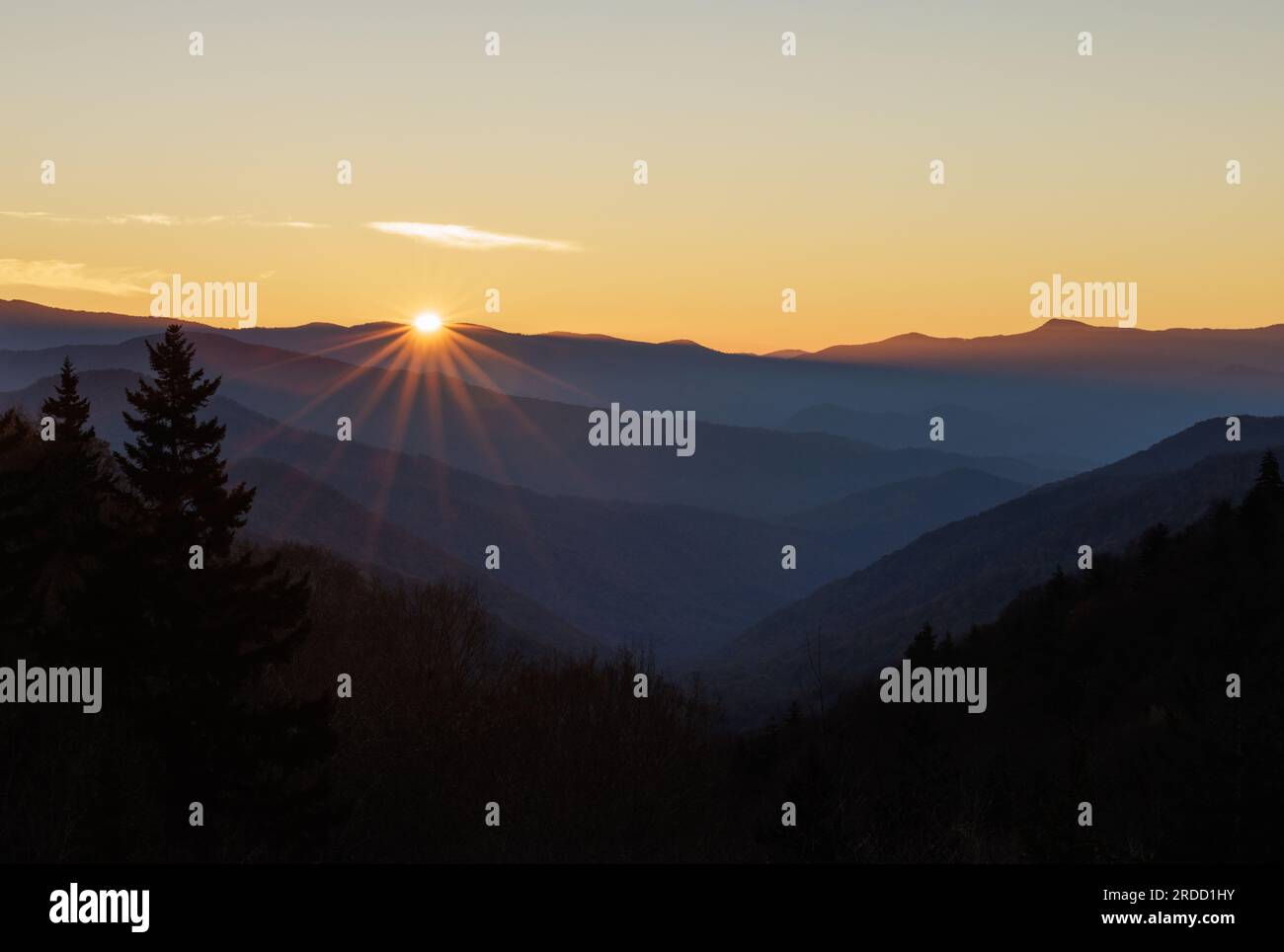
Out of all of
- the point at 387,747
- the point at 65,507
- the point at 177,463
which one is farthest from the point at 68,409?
the point at 177,463

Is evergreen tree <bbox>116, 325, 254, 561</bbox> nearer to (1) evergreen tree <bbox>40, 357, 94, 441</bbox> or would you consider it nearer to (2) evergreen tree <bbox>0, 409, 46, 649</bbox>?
(2) evergreen tree <bbox>0, 409, 46, 649</bbox>

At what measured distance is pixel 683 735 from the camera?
33.2 metres

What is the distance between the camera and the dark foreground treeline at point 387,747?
2192 centimetres

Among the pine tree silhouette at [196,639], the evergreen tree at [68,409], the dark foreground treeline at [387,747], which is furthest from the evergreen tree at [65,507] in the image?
the pine tree silhouette at [196,639]

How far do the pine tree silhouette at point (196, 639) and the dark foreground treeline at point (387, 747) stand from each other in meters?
0.05

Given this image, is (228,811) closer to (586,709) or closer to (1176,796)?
(586,709)

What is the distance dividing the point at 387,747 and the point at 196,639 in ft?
29.8

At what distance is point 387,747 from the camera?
32.7 meters

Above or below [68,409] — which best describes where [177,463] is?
below

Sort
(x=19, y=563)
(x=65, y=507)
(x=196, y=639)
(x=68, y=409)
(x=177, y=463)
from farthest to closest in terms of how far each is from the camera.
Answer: (x=68, y=409) → (x=65, y=507) → (x=19, y=563) → (x=196, y=639) → (x=177, y=463)

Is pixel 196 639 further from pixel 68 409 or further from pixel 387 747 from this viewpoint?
pixel 68 409

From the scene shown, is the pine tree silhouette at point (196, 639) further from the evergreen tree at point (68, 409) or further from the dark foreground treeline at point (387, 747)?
the evergreen tree at point (68, 409)

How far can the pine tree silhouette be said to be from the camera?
24.2 m

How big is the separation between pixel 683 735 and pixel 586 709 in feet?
9.78
